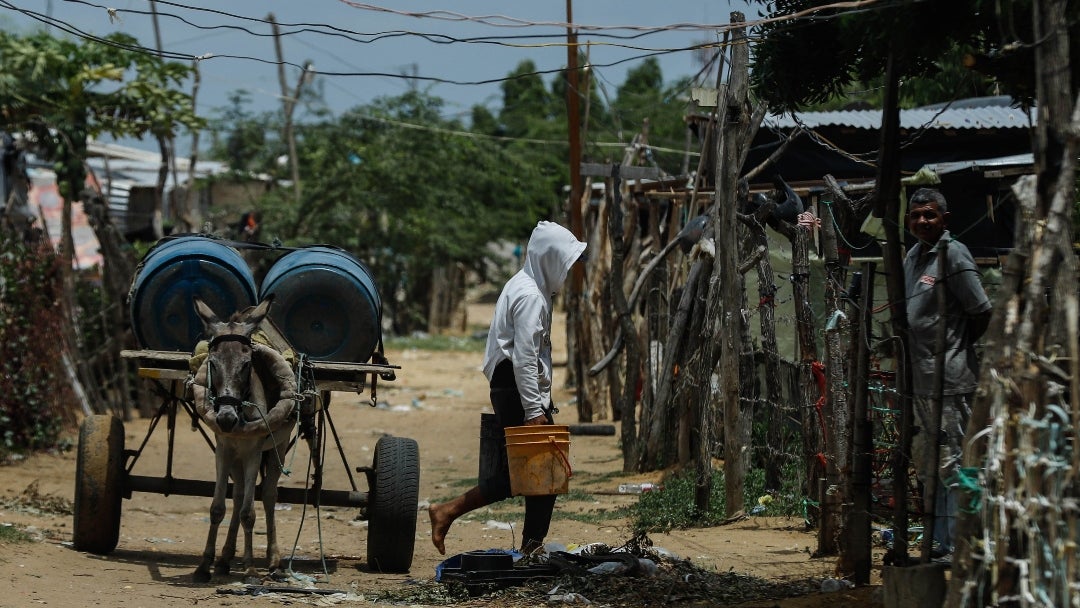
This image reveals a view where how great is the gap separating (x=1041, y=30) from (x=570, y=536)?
231 inches

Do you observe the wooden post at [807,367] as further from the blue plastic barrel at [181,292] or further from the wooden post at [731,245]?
the blue plastic barrel at [181,292]

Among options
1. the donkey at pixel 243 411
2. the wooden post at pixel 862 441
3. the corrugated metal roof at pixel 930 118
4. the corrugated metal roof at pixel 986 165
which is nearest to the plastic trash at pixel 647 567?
the wooden post at pixel 862 441

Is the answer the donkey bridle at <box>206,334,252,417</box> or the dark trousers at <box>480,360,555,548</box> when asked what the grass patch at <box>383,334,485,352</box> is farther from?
the dark trousers at <box>480,360,555,548</box>

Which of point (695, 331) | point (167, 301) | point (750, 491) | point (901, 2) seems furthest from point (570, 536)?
point (901, 2)

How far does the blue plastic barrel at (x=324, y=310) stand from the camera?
28.0 feet

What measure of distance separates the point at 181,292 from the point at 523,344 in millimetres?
2722

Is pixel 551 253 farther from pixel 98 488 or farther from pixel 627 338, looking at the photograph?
pixel 627 338

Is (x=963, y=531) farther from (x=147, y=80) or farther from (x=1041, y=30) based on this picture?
(x=147, y=80)

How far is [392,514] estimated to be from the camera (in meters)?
8.00

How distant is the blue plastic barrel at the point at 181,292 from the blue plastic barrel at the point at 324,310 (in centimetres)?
25

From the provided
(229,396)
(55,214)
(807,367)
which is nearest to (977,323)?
(807,367)

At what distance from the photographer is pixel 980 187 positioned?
12.1 m

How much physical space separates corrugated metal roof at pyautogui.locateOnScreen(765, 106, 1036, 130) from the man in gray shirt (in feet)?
21.8

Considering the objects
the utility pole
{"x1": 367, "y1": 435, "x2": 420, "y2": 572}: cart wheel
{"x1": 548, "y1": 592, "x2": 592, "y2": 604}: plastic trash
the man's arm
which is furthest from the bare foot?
the utility pole
